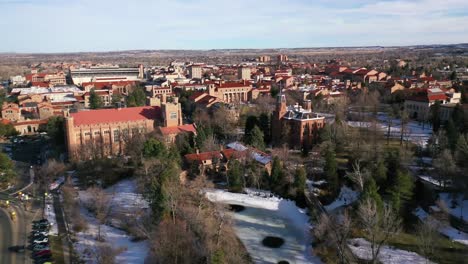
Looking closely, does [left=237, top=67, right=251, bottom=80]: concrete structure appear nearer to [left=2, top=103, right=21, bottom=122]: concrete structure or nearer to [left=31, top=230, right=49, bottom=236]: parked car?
[left=2, top=103, right=21, bottom=122]: concrete structure

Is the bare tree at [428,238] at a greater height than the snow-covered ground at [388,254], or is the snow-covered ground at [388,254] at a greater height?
the bare tree at [428,238]

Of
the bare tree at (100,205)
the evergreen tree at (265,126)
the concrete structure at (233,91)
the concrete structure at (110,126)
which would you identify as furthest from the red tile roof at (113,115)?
the concrete structure at (233,91)

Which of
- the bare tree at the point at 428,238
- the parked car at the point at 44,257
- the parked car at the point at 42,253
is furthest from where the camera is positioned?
the parked car at the point at 42,253

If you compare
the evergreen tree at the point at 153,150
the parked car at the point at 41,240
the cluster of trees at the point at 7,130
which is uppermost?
the evergreen tree at the point at 153,150

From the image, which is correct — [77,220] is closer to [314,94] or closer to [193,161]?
[193,161]

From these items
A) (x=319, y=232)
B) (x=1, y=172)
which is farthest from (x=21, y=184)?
(x=319, y=232)

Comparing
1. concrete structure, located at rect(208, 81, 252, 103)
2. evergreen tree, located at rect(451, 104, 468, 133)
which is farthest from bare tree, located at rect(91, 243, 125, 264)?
concrete structure, located at rect(208, 81, 252, 103)

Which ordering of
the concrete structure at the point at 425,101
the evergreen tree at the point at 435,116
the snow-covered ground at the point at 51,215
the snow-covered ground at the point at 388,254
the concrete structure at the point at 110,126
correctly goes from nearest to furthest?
the snow-covered ground at the point at 388,254 < the snow-covered ground at the point at 51,215 < the concrete structure at the point at 110,126 < the evergreen tree at the point at 435,116 < the concrete structure at the point at 425,101

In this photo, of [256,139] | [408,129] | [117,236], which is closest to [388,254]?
[117,236]

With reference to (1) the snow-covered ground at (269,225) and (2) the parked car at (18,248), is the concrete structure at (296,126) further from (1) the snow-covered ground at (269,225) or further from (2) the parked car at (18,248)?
(2) the parked car at (18,248)
